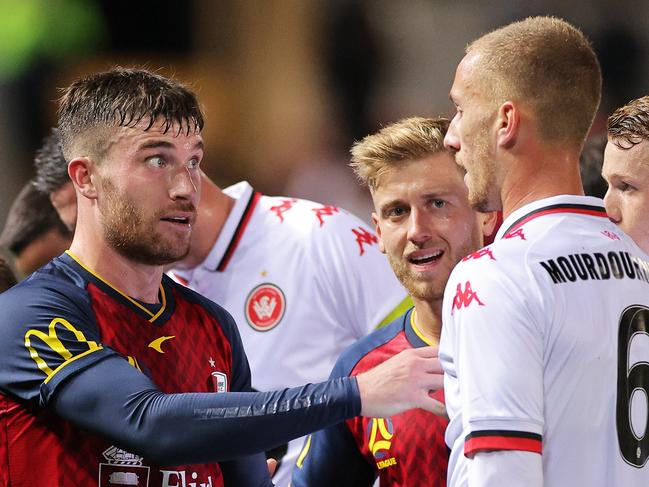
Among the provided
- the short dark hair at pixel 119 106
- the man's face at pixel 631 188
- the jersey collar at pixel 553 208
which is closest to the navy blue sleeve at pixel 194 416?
the jersey collar at pixel 553 208

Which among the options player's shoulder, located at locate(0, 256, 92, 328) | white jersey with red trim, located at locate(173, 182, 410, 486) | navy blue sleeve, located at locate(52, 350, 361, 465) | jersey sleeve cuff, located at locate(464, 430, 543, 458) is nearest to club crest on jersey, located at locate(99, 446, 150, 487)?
navy blue sleeve, located at locate(52, 350, 361, 465)

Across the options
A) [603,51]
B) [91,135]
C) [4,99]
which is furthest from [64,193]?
[603,51]

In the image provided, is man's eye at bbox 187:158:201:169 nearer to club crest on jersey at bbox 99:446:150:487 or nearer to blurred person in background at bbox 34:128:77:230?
club crest on jersey at bbox 99:446:150:487

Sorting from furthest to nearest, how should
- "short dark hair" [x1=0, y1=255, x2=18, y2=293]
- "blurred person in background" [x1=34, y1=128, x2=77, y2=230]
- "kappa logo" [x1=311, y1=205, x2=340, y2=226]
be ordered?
1. "blurred person in background" [x1=34, y1=128, x2=77, y2=230]
2. "kappa logo" [x1=311, y1=205, x2=340, y2=226]
3. "short dark hair" [x1=0, y1=255, x2=18, y2=293]

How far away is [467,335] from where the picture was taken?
87.5 inches

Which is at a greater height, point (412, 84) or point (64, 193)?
point (412, 84)

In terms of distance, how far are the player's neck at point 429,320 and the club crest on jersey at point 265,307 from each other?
1.38 metres

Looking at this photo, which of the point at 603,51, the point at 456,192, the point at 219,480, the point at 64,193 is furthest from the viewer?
the point at 603,51

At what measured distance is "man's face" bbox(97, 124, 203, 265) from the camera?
2.90m

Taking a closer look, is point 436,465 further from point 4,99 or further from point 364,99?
point 4,99

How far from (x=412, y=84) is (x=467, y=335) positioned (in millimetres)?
6030

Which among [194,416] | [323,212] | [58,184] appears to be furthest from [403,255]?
[58,184]

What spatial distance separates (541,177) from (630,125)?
2.90ft

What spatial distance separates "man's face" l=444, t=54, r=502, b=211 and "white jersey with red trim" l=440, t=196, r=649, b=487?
219mm
